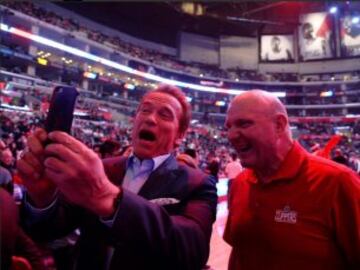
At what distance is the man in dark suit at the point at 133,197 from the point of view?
0.73 metres

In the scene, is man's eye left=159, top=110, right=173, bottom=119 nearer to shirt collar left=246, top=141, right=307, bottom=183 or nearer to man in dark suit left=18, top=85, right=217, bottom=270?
man in dark suit left=18, top=85, right=217, bottom=270

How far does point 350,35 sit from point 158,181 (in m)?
46.9

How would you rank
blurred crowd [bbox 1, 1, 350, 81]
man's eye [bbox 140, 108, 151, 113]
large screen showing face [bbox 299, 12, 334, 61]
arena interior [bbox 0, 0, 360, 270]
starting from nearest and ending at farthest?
man's eye [bbox 140, 108, 151, 113] < blurred crowd [bbox 1, 1, 350, 81] < arena interior [bbox 0, 0, 360, 270] < large screen showing face [bbox 299, 12, 334, 61]

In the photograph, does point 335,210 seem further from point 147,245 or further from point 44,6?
point 44,6

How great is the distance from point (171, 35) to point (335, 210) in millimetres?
42865

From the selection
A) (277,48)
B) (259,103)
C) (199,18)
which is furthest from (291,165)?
(277,48)

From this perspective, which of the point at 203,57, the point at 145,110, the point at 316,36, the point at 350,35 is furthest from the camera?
the point at 203,57

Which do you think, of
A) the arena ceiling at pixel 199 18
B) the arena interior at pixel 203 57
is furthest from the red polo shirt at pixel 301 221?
the arena ceiling at pixel 199 18

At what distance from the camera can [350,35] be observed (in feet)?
140

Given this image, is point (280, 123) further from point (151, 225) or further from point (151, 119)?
point (151, 225)

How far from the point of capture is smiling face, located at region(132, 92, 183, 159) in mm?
1408

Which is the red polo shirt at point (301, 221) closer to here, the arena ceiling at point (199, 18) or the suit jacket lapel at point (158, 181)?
the suit jacket lapel at point (158, 181)

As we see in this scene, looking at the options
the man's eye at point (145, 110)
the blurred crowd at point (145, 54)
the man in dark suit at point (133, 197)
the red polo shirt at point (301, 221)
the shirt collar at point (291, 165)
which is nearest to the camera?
the man in dark suit at point (133, 197)

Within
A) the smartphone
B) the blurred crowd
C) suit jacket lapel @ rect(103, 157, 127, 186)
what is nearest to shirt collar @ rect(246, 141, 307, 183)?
suit jacket lapel @ rect(103, 157, 127, 186)
